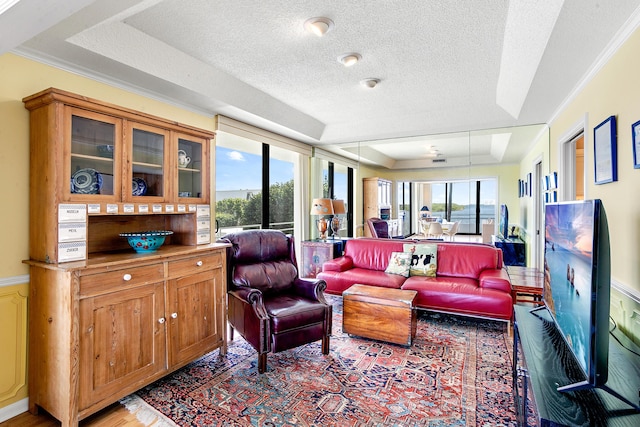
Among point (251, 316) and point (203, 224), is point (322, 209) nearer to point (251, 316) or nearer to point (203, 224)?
point (203, 224)

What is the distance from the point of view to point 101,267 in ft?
6.50

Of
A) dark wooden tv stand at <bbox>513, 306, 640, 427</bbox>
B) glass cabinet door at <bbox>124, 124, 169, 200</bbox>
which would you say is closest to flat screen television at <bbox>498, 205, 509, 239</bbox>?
dark wooden tv stand at <bbox>513, 306, 640, 427</bbox>

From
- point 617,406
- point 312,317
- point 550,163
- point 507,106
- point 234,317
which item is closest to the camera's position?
point 617,406

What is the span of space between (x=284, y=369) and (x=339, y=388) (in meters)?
0.51

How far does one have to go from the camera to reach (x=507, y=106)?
12.1 ft

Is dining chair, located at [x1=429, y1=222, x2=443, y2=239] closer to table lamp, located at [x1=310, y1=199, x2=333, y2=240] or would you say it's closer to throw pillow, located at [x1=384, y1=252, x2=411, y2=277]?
throw pillow, located at [x1=384, y1=252, x2=411, y2=277]

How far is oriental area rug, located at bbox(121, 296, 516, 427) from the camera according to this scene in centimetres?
199

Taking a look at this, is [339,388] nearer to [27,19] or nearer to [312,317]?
[312,317]

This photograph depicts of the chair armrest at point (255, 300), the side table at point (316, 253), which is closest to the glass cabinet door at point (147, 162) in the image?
the chair armrest at point (255, 300)

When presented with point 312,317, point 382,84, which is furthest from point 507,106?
point 312,317

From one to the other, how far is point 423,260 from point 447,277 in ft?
1.13

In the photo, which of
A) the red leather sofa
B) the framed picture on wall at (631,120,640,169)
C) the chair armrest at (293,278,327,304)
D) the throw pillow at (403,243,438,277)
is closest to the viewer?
the framed picture on wall at (631,120,640,169)

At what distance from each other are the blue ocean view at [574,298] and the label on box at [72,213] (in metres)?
2.67

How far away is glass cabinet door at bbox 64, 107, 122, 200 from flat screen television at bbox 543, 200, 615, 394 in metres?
2.69
